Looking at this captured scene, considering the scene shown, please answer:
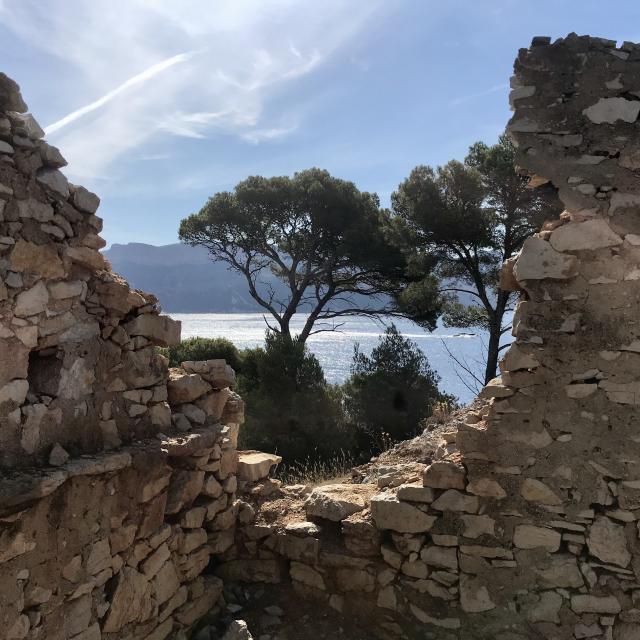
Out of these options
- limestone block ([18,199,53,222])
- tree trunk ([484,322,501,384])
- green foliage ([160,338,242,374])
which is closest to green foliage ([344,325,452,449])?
tree trunk ([484,322,501,384])

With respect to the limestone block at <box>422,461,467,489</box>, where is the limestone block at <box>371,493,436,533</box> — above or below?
below

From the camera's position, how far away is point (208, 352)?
44.7ft

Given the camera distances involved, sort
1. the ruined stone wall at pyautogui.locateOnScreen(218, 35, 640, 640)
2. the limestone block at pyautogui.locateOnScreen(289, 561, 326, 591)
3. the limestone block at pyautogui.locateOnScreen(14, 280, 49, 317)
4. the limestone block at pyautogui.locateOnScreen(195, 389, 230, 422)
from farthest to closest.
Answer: the limestone block at pyautogui.locateOnScreen(195, 389, 230, 422), the limestone block at pyautogui.locateOnScreen(289, 561, 326, 591), the ruined stone wall at pyautogui.locateOnScreen(218, 35, 640, 640), the limestone block at pyautogui.locateOnScreen(14, 280, 49, 317)

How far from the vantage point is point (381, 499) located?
13.2 feet

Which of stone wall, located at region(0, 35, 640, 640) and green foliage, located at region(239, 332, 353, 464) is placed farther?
green foliage, located at region(239, 332, 353, 464)

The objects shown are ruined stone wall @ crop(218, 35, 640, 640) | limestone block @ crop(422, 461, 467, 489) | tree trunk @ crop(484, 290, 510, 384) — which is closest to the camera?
ruined stone wall @ crop(218, 35, 640, 640)

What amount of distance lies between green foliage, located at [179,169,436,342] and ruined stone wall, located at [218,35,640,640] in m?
10.3

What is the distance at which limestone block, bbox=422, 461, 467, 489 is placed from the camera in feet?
12.5

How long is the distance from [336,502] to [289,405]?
8094 mm

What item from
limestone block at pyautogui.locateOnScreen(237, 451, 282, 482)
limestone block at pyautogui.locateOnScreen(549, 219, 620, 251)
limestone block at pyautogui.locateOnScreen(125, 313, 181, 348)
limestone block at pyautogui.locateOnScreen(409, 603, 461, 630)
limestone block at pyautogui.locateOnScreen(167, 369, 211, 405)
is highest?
limestone block at pyautogui.locateOnScreen(549, 219, 620, 251)

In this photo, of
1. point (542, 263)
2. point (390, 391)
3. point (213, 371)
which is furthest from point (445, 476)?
point (390, 391)

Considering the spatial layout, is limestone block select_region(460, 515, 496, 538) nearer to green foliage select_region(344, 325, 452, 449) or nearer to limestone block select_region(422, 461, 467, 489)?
limestone block select_region(422, 461, 467, 489)

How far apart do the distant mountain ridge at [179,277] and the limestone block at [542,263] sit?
2870 cm

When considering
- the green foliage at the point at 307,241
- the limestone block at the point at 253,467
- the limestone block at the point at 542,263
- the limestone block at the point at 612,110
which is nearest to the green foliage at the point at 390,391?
the green foliage at the point at 307,241
